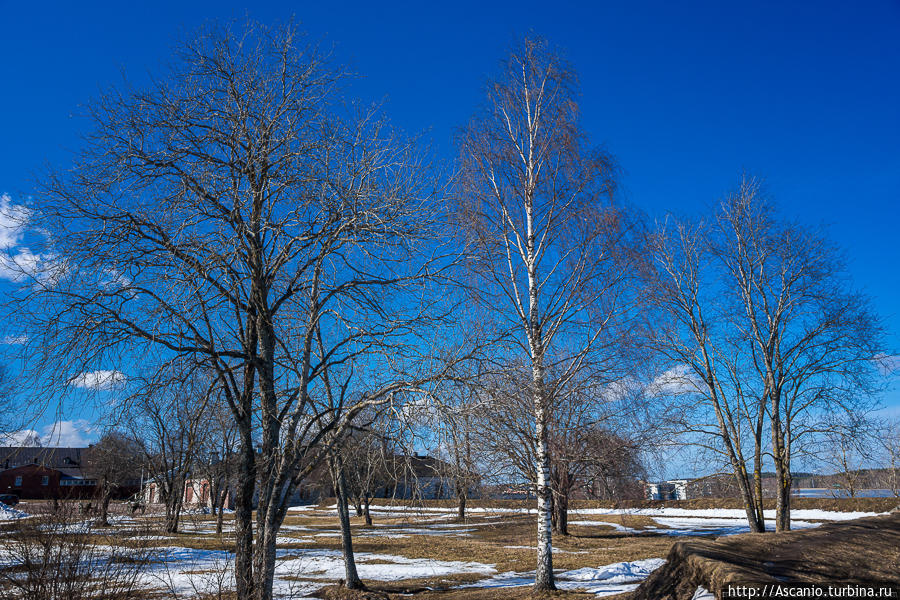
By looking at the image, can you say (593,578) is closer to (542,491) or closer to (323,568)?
(542,491)

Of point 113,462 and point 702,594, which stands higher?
point 702,594

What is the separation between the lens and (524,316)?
37.6 ft

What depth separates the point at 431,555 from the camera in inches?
783

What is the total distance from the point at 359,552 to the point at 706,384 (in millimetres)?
13984

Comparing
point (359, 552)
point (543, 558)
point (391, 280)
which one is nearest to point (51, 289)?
point (391, 280)

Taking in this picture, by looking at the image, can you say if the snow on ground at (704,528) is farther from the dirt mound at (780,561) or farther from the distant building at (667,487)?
the dirt mound at (780,561)

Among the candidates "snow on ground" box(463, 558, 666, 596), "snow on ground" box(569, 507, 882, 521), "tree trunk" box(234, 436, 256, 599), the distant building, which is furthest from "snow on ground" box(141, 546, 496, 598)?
"snow on ground" box(569, 507, 882, 521)

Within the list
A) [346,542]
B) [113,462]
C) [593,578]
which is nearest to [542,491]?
[593,578]

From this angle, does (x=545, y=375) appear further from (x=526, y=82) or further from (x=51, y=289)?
(x=51, y=289)

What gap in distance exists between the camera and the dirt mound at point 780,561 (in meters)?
4.27

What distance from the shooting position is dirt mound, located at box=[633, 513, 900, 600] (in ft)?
14.0

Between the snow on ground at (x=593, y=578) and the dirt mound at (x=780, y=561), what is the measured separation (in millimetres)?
6424

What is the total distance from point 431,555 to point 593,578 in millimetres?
8313

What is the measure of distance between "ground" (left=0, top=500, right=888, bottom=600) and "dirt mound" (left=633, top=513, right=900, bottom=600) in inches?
25.4
